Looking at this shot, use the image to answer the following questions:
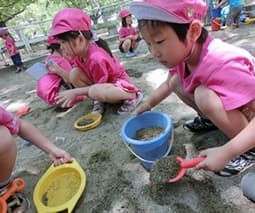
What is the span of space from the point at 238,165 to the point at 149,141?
34cm

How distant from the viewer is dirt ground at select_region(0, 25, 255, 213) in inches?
38.4

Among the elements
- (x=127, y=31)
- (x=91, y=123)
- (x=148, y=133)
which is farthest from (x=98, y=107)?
(x=127, y=31)

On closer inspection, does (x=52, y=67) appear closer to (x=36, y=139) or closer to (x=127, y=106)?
(x=127, y=106)

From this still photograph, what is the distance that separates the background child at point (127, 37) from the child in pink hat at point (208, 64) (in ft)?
8.81

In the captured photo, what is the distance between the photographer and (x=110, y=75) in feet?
6.01

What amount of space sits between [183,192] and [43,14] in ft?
42.2

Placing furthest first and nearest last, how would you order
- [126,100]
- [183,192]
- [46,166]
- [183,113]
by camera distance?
1. [126,100]
2. [183,113]
3. [46,166]
4. [183,192]

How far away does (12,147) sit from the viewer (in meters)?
1.13

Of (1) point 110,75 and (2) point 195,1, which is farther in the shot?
(1) point 110,75

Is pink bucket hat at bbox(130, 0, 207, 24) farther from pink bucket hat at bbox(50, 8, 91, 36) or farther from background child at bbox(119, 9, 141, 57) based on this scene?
background child at bbox(119, 9, 141, 57)

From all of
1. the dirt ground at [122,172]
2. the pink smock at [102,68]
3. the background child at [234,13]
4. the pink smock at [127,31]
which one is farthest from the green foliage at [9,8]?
the dirt ground at [122,172]

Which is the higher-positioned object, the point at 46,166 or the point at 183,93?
the point at 183,93

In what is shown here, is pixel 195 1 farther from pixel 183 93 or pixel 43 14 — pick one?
pixel 43 14

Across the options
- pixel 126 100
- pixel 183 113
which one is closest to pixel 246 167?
pixel 183 113
